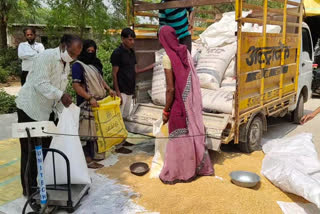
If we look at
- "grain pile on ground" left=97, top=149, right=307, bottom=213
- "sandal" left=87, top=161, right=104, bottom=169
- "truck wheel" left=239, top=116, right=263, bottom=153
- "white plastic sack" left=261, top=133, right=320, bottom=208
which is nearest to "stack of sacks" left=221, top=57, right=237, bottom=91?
"truck wheel" left=239, top=116, right=263, bottom=153

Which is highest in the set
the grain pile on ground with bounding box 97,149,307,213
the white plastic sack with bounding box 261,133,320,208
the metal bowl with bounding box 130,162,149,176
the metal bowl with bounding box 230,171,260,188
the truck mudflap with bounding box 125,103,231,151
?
the truck mudflap with bounding box 125,103,231,151

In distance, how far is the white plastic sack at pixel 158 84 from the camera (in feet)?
15.0

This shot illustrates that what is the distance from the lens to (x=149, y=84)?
4969mm

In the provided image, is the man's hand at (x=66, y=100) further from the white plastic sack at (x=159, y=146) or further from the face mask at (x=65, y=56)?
the white plastic sack at (x=159, y=146)

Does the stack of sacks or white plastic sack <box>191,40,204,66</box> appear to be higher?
white plastic sack <box>191,40,204,66</box>

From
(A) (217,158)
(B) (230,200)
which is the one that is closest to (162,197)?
(B) (230,200)

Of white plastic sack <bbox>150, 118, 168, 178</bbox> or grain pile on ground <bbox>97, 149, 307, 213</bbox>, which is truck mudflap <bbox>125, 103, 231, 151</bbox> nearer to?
grain pile on ground <bbox>97, 149, 307, 213</bbox>

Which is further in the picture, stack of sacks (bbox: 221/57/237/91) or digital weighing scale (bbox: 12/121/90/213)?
stack of sacks (bbox: 221/57/237/91)

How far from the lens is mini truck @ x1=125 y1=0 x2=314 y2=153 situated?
3.70 meters

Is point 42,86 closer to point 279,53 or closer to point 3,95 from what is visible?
point 279,53

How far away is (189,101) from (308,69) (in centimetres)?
383

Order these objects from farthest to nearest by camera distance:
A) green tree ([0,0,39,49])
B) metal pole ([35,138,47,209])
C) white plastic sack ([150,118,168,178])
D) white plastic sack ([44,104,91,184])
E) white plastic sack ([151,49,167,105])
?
green tree ([0,0,39,49]) → white plastic sack ([151,49,167,105]) → white plastic sack ([150,118,168,178]) → white plastic sack ([44,104,91,184]) → metal pole ([35,138,47,209])

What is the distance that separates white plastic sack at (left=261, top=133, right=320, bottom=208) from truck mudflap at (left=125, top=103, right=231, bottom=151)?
24.7 inches

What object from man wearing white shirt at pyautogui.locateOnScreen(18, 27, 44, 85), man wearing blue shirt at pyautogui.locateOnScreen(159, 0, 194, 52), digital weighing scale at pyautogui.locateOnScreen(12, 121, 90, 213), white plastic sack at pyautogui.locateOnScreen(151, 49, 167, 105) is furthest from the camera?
man wearing white shirt at pyautogui.locateOnScreen(18, 27, 44, 85)
